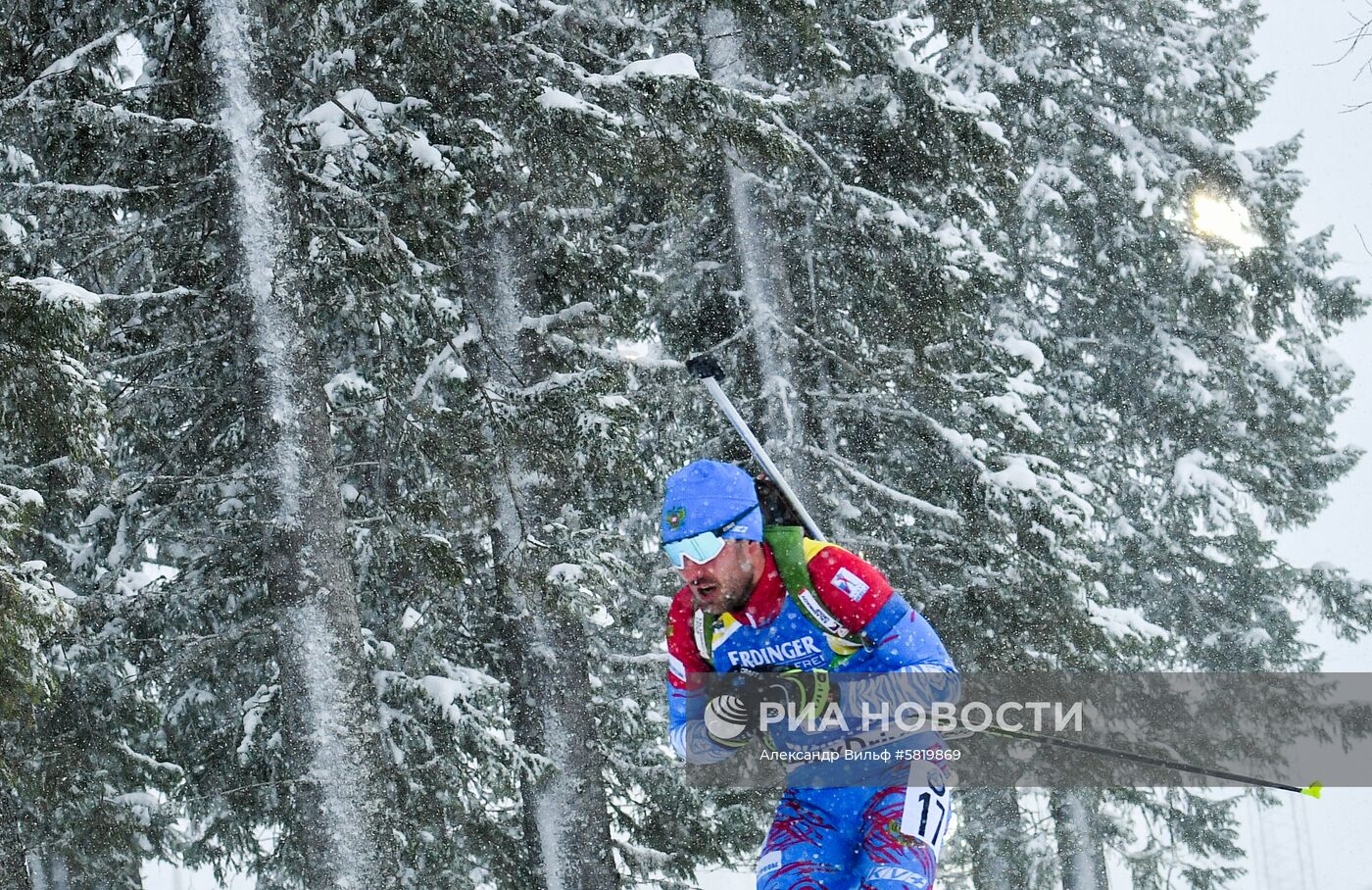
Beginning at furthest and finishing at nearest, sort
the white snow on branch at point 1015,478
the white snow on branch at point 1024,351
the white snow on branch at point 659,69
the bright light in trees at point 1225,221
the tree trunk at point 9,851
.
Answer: the bright light in trees at point 1225,221 < the white snow on branch at point 1024,351 < the white snow on branch at point 1015,478 < the tree trunk at point 9,851 < the white snow on branch at point 659,69

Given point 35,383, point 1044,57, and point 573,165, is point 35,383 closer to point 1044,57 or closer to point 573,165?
point 573,165

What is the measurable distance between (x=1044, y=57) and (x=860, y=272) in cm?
687

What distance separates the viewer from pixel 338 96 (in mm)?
9156

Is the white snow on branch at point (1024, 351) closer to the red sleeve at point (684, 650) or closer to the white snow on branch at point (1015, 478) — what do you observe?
the white snow on branch at point (1015, 478)

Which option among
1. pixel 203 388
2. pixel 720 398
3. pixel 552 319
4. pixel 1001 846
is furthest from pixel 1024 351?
pixel 720 398

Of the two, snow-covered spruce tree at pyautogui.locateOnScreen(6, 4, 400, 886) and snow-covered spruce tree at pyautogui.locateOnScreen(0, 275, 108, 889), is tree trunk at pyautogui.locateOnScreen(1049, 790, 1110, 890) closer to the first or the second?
snow-covered spruce tree at pyautogui.locateOnScreen(6, 4, 400, 886)

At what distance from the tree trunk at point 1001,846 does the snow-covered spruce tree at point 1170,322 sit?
832mm

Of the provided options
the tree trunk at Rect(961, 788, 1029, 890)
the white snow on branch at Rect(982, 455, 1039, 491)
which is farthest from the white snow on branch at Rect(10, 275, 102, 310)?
the tree trunk at Rect(961, 788, 1029, 890)

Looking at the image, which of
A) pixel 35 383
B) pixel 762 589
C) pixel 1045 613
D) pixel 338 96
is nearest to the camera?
pixel 762 589

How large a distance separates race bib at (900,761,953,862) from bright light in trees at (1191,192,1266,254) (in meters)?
15.0

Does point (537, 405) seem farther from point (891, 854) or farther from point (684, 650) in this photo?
point (891, 854)

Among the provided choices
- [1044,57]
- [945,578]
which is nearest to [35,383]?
[945,578]

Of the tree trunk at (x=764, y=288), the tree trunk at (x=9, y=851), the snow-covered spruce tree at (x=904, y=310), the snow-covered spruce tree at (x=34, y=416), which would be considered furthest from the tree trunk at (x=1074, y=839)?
the snow-covered spruce tree at (x=34, y=416)

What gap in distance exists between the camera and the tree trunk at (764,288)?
11.4m
